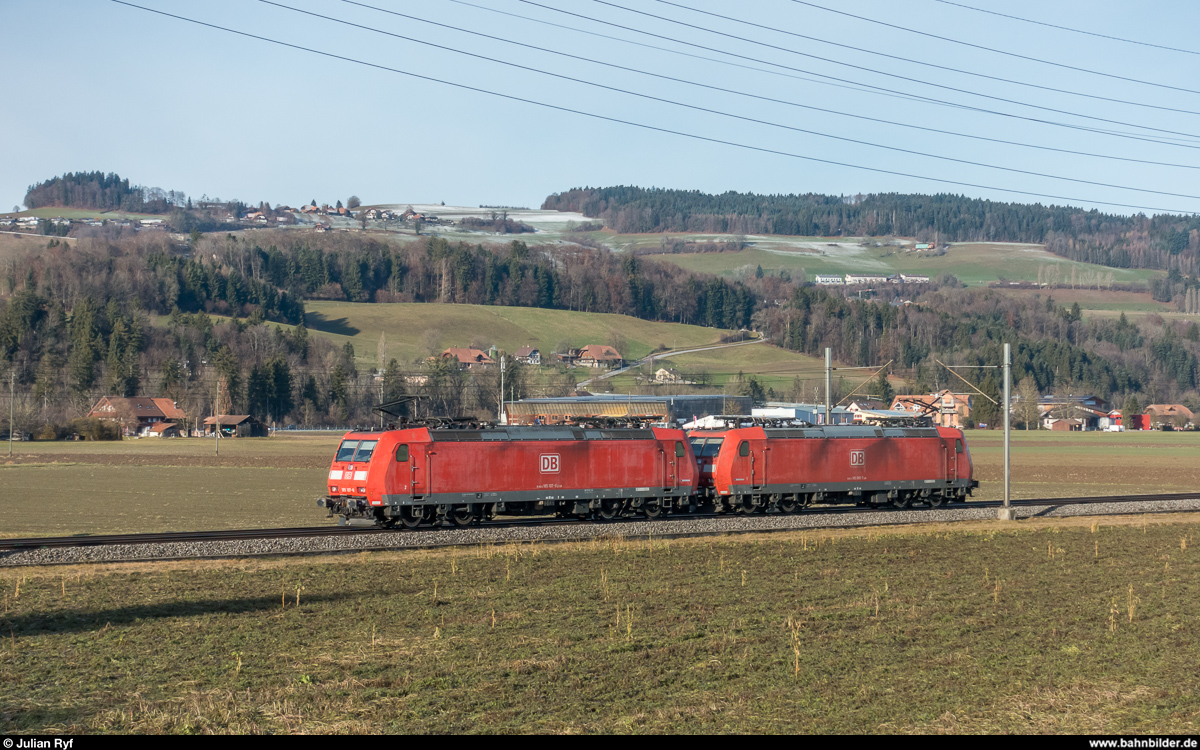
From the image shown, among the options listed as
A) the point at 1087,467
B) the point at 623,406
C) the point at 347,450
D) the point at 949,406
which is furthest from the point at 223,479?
the point at 949,406

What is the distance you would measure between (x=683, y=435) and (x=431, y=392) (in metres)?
133

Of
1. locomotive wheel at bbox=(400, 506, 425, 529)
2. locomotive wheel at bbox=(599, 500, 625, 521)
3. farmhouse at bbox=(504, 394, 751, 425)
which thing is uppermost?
locomotive wheel at bbox=(400, 506, 425, 529)

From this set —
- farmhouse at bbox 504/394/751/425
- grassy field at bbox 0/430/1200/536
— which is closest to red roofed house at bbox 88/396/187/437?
grassy field at bbox 0/430/1200/536

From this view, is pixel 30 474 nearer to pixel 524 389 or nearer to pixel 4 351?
pixel 524 389

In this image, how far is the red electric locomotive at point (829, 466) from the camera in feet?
148

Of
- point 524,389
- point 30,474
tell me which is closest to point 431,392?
point 524,389

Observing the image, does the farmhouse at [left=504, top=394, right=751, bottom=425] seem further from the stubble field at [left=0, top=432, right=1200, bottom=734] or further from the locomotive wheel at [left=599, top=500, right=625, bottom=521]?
the stubble field at [left=0, top=432, right=1200, bottom=734]

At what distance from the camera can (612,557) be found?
3173 centimetres

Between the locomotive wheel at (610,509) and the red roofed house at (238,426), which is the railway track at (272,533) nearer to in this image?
the locomotive wheel at (610,509)

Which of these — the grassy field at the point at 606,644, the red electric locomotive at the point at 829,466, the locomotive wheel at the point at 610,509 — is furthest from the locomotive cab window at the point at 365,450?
the red electric locomotive at the point at 829,466

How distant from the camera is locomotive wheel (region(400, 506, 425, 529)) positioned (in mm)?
37438

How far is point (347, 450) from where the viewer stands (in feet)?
125

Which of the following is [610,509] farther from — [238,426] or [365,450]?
[238,426]

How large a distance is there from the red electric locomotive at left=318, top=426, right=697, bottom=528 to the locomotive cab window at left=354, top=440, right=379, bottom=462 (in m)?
0.05
